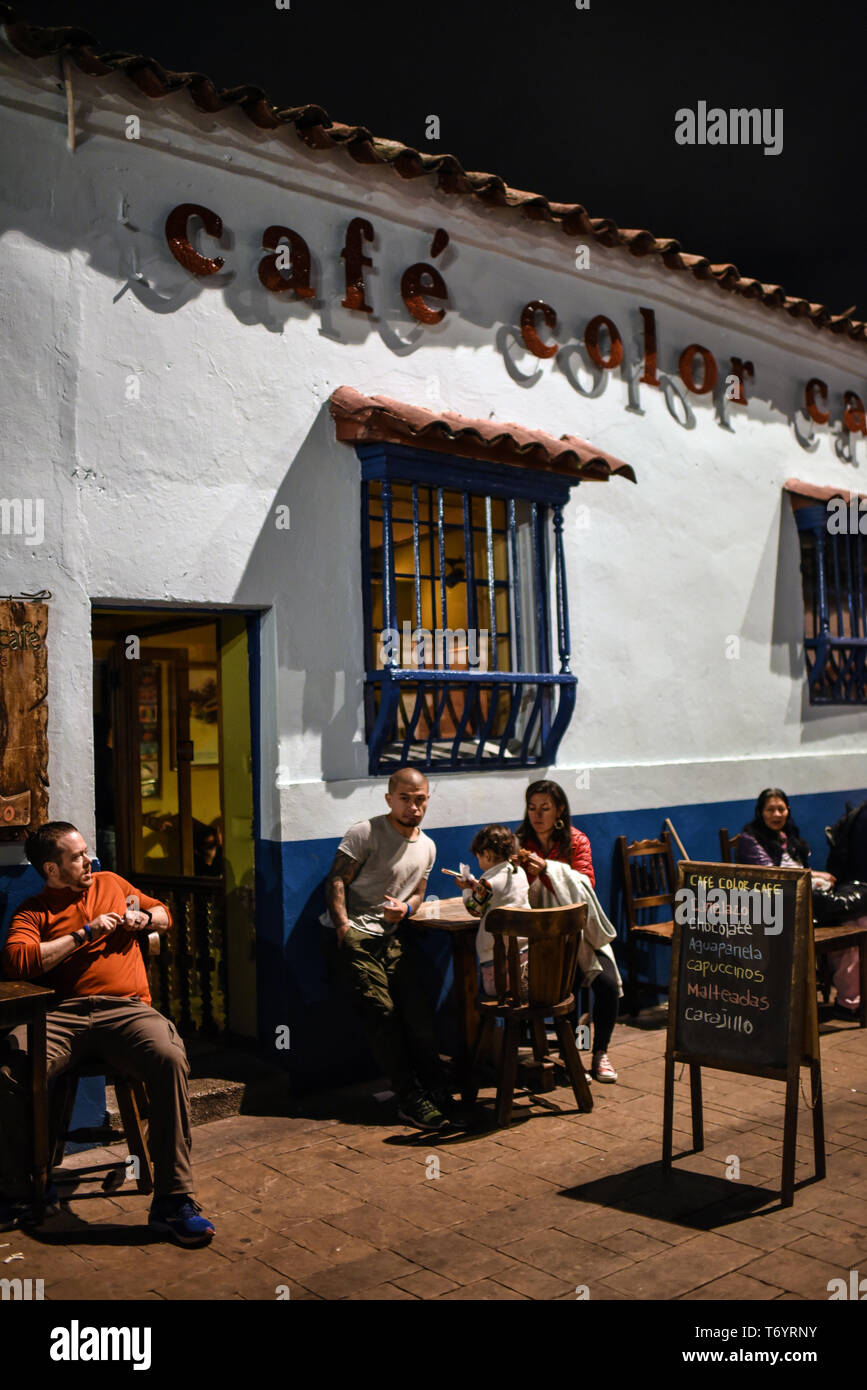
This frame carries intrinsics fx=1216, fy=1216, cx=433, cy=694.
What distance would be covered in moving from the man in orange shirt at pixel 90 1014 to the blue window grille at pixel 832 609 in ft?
20.0

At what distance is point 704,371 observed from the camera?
8.68 m


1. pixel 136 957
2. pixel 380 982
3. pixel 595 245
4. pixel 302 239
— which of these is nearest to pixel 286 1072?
pixel 380 982

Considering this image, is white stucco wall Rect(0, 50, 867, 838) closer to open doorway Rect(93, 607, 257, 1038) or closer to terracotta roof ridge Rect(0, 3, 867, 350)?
terracotta roof ridge Rect(0, 3, 867, 350)

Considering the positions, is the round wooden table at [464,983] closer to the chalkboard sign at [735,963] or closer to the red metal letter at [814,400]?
the chalkboard sign at [735,963]

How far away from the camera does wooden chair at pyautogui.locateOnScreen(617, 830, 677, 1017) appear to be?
25.1 feet

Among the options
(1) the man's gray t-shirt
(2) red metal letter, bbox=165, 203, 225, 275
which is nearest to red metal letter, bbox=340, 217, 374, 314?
(2) red metal letter, bbox=165, 203, 225, 275

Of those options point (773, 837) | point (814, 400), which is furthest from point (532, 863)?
point (814, 400)

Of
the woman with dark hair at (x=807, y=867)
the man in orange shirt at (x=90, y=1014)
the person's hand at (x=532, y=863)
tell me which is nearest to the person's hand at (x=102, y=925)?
the man in orange shirt at (x=90, y=1014)

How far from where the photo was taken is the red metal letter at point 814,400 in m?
9.56

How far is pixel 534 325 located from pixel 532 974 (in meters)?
4.04

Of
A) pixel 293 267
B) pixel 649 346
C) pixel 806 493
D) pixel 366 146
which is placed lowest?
pixel 806 493

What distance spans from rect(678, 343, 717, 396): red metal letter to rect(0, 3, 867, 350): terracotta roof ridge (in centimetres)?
47

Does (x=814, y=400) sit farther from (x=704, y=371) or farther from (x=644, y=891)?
(x=644, y=891)

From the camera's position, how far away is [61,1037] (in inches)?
185
